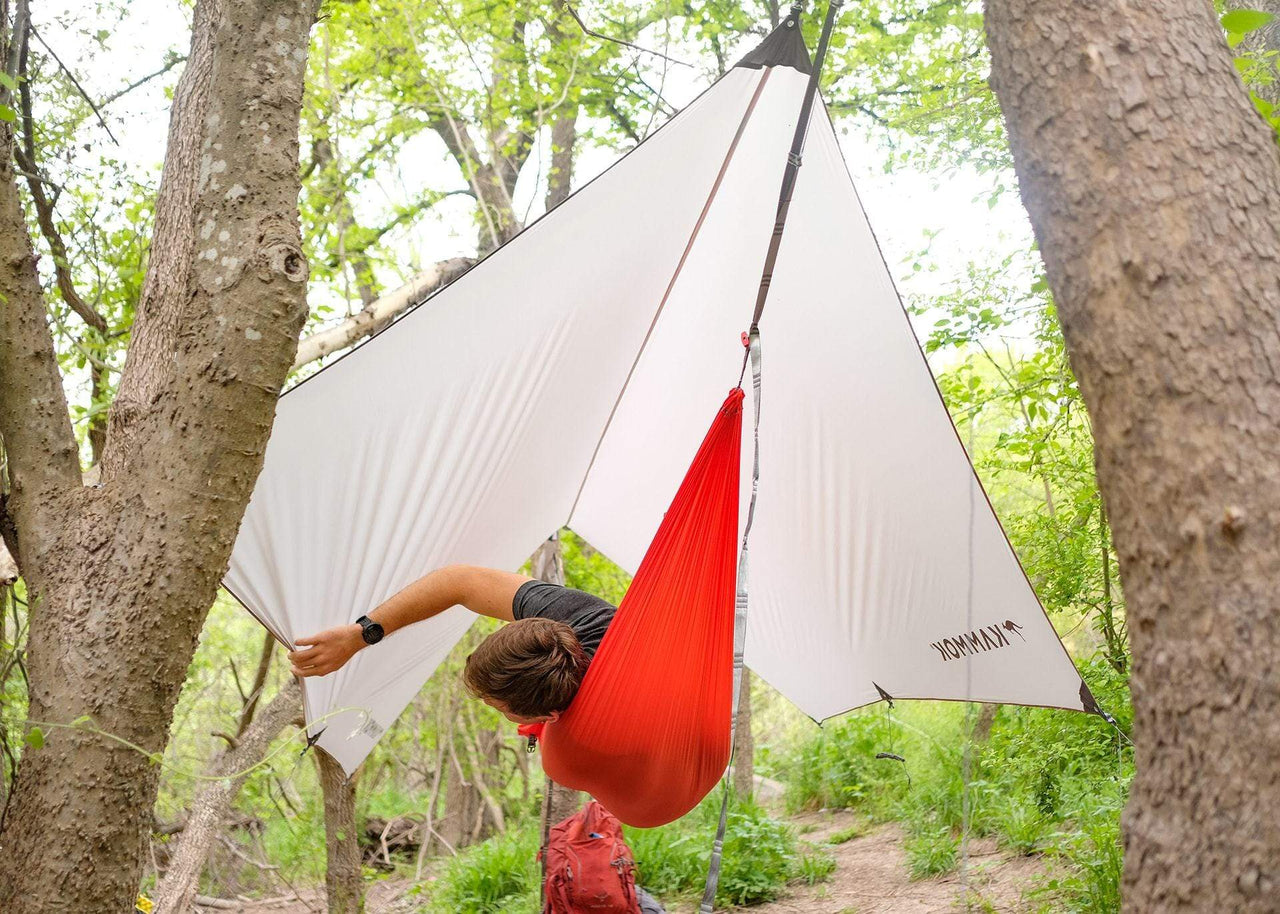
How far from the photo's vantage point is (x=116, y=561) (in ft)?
4.54

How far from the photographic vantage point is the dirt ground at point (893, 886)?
9.37ft

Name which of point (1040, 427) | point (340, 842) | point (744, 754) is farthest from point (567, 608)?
point (744, 754)

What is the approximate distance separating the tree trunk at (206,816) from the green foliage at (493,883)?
0.82 metres

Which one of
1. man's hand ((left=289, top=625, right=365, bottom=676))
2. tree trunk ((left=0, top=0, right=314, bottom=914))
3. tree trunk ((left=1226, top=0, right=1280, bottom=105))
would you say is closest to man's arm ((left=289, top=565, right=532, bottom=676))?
man's hand ((left=289, top=625, right=365, bottom=676))

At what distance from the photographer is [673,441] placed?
9.32 ft

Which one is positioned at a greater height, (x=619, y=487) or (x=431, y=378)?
(x=431, y=378)

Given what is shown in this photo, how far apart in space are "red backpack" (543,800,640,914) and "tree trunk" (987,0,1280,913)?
195 cm

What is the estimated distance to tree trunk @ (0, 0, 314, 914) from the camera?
4.39 ft

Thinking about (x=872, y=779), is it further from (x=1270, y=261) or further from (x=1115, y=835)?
(x=1270, y=261)

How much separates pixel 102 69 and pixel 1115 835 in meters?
3.95

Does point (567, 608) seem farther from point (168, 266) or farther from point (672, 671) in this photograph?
point (168, 266)

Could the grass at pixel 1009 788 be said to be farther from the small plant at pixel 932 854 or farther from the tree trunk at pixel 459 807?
the tree trunk at pixel 459 807

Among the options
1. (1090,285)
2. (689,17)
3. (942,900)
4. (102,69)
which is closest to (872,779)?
(942,900)

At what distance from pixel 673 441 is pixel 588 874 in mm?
1211
